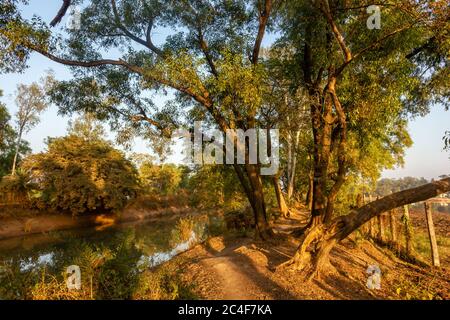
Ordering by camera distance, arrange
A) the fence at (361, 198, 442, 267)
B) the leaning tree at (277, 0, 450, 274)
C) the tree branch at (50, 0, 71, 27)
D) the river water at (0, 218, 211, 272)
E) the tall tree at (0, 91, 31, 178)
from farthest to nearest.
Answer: the tall tree at (0, 91, 31, 178) < the river water at (0, 218, 211, 272) < the fence at (361, 198, 442, 267) < the tree branch at (50, 0, 71, 27) < the leaning tree at (277, 0, 450, 274)

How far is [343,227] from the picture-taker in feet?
20.3

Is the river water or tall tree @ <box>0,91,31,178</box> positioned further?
tall tree @ <box>0,91,31,178</box>

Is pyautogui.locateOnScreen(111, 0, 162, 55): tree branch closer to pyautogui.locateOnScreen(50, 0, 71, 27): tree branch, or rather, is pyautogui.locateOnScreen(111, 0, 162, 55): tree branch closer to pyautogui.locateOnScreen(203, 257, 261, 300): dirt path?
pyautogui.locateOnScreen(50, 0, 71, 27): tree branch

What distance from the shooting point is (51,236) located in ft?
55.6

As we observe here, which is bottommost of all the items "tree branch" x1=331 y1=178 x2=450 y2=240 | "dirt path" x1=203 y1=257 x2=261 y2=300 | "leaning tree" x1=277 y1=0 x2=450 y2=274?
"dirt path" x1=203 y1=257 x2=261 y2=300

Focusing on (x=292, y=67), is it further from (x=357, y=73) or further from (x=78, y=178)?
(x=78, y=178)

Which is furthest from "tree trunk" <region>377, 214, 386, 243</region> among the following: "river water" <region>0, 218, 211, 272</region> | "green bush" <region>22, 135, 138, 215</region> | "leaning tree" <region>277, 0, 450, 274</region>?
"green bush" <region>22, 135, 138, 215</region>

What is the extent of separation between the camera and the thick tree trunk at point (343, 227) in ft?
17.6

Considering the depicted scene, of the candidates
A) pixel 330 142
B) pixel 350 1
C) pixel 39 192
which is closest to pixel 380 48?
pixel 350 1

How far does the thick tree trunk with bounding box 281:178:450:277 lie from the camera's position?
211 inches

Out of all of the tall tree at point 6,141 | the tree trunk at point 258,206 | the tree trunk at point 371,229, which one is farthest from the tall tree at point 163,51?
the tall tree at point 6,141

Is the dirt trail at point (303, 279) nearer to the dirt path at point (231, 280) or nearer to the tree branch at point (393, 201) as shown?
the dirt path at point (231, 280)
